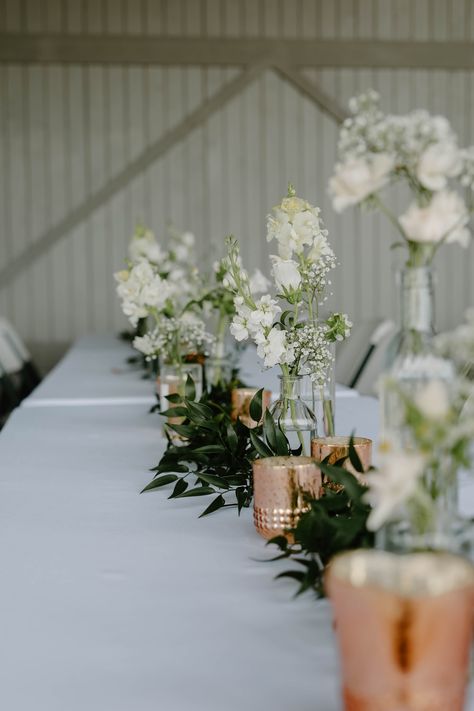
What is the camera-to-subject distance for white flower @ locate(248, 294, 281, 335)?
1450mm

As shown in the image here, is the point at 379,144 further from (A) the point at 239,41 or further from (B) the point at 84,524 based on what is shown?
(A) the point at 239,41

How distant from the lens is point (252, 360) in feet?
14.4

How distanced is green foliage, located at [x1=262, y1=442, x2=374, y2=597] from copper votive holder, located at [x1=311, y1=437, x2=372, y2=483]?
Result: 19 centimetres

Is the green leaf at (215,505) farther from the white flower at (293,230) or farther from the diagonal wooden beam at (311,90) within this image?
the diagonal wooden beam at (311,90)

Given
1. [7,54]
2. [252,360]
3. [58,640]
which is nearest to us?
[58,640]

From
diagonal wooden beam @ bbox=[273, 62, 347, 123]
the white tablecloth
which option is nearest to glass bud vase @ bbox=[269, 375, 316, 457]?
the white tablecloth

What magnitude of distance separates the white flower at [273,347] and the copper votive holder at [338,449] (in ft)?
0.47

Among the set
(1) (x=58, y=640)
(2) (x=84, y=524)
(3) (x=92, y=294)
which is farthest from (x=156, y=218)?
(1) (x=58, y=640)

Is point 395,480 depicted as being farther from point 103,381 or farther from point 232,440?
point 103,381

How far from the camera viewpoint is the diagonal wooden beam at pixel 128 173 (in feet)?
22.0

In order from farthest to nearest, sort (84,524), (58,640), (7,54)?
(7,54)
(84,524)
(58,640)

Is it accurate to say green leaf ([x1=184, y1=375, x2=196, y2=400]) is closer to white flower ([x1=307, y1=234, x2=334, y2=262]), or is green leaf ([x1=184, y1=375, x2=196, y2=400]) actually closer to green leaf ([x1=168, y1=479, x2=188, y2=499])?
green leaf ([x1=168, y1=479, x2=188, y2=499])

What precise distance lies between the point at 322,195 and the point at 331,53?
108 centimetres

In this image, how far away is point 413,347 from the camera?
89 centimetres
